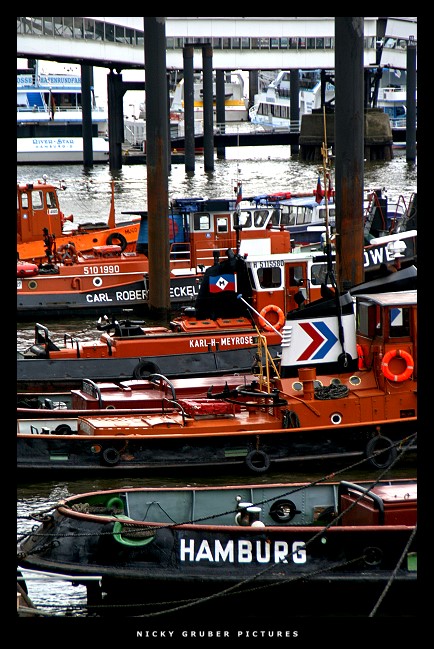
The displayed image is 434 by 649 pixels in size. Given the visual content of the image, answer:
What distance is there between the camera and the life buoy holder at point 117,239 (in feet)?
106

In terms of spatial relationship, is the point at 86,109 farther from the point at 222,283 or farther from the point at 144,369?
the point at 144,369

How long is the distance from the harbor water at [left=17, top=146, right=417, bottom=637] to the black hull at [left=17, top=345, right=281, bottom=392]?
14.0 feet

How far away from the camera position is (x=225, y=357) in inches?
797

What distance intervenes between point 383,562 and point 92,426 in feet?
19.0

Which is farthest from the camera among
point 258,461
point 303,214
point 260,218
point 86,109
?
point 86,109

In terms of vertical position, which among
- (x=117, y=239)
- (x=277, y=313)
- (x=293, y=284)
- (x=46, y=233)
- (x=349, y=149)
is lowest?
(x=277, y=313)

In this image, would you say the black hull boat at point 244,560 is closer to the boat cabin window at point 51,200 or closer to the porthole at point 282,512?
the porthole at point 282,512

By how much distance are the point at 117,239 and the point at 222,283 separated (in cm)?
1184

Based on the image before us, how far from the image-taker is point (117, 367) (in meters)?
20.0

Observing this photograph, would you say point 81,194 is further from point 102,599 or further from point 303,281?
point 102,599

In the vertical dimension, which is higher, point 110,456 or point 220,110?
point 220,110

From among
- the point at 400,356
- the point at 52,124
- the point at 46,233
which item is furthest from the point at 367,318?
the point at 52,124

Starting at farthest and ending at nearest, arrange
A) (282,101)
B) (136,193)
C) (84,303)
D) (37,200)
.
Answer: (282,101) → (136,193) → (37,200) → (84,303)
